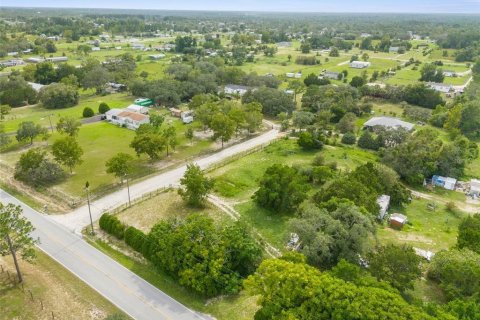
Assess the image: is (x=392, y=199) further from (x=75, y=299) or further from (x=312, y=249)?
(x=75, y=299)

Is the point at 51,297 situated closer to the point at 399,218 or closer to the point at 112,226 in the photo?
the point at 112,226

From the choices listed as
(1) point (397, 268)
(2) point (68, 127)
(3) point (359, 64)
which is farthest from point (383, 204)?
(3) point (359, 64)

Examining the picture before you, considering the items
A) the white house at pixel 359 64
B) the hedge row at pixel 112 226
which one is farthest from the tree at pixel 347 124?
the white house at pixel 359 64

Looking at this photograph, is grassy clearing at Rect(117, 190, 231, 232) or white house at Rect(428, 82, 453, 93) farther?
white house at Rect(428, 82, 453, 93)

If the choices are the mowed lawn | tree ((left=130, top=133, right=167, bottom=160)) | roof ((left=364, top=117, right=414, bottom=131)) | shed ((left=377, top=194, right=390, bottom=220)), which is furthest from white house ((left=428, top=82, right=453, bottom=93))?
tree ((left=130, top=133, right=167, bottom=160))

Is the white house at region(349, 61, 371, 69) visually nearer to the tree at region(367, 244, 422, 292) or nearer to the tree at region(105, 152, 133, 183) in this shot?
the tree at region(105, 152, 133, 183)

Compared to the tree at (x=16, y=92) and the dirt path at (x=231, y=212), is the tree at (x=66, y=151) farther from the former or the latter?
the tree at (x=16, y=92)

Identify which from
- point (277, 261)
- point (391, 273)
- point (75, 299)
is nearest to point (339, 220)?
point (391, 273)
